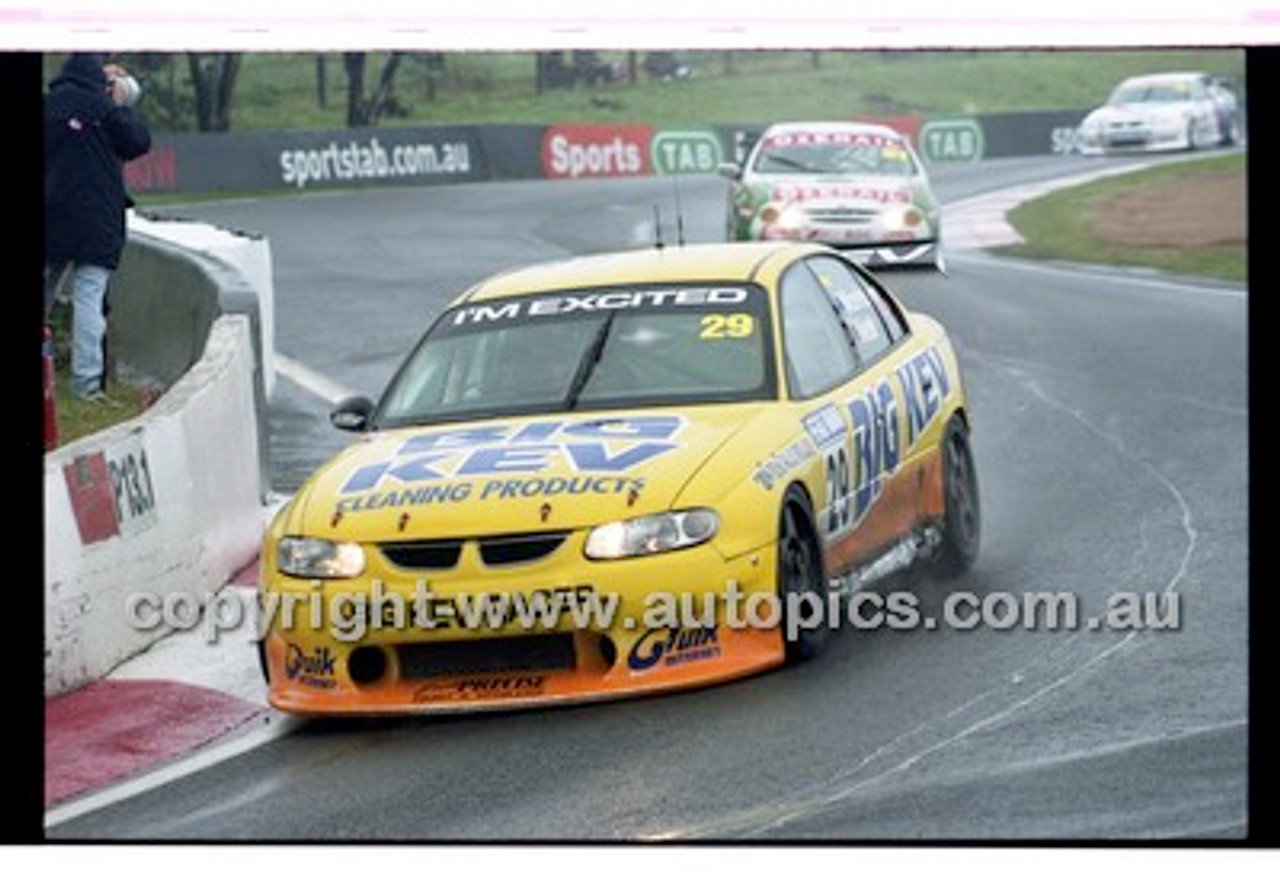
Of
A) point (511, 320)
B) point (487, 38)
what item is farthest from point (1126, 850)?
point (511, 320)

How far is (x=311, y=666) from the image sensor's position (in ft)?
27.0

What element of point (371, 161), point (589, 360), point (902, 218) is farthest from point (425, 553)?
point (371, 161)

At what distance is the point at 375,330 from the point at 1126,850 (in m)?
6.15

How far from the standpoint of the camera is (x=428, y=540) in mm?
8180

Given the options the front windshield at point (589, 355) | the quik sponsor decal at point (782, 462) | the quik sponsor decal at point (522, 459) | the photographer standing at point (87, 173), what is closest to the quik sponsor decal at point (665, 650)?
the quik sponsor decal at point (522, 459)

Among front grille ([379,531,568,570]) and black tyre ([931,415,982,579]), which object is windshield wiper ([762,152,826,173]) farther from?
front grille ([379,531,568,570])

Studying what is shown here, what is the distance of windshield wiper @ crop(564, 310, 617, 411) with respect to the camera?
885cm

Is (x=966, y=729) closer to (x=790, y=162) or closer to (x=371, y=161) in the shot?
(x=790, y=162)

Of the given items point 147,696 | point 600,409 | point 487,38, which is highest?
point 487,38

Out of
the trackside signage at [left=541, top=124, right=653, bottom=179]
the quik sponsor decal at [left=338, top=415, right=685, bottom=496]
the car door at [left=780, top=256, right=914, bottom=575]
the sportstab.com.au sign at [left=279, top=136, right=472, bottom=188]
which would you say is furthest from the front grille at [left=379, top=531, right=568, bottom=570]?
the sportstab.com.au sign at [left=279, top=136, right=472, bottom=188]

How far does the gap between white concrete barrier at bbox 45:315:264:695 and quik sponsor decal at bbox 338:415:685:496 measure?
23.7 inches

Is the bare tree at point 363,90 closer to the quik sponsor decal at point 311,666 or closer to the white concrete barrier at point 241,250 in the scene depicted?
the quik sponsor decal at point 311,666

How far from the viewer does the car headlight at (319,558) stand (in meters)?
8.26

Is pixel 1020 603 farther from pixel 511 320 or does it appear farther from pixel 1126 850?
pixel 511 320
